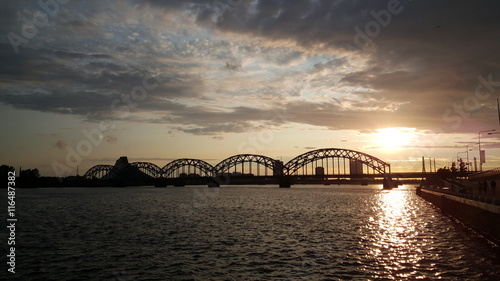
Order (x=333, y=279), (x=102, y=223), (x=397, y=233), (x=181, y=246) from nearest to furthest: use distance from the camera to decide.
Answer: (x=333, y=279) → (x=181, y=246) → (x=397, y=233) → (x=102, y=223)

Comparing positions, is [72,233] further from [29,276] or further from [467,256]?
[467,256]

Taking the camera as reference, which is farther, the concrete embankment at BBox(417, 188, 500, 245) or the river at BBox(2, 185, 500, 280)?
the concrete embankment at BBox(417, 188, 500, 245)

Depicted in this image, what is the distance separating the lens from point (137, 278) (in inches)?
872

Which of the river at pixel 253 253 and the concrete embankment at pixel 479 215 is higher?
the concrete embankment at pixel 479 215

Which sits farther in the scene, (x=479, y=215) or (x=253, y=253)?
(x=479, y=215)

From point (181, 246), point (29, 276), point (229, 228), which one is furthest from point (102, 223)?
point (29, 276)

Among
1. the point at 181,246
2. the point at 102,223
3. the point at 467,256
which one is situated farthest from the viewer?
the point at 102,223

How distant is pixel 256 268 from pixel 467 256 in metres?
13.7

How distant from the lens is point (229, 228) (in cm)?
4488

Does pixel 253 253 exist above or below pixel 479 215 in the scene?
below

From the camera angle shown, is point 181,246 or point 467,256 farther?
point 181,246

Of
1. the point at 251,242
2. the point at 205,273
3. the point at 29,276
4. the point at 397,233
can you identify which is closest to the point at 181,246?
the point at 251,242

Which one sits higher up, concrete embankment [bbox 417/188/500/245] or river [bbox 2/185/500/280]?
concrete embankment [bbox 417/188/500/245]

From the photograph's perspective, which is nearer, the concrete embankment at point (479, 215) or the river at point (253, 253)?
the river at point (253, 253)
